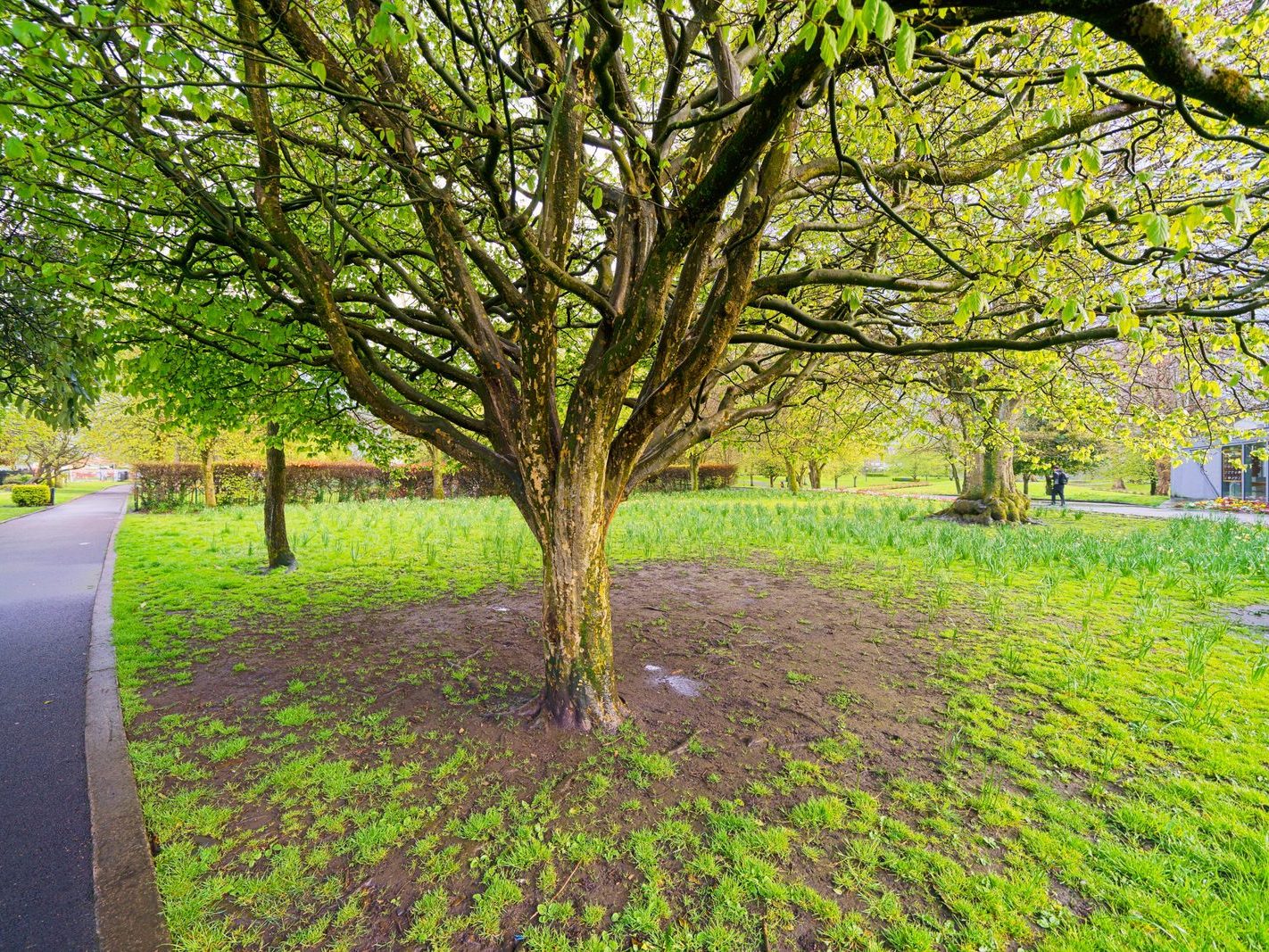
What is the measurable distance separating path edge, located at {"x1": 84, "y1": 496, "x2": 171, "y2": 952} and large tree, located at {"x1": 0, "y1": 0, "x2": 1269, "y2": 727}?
2262mm

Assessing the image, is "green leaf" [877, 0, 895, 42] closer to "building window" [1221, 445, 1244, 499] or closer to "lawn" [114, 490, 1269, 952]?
"lawn" [114, 490, 1269, 952]

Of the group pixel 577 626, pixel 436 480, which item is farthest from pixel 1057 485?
pixel 436 480

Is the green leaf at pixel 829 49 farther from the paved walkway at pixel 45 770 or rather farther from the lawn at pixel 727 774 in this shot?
the paved walkway at pixel 45 770

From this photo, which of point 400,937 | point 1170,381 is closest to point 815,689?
point 400,937

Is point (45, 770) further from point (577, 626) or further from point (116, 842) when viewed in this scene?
point (577, 626)

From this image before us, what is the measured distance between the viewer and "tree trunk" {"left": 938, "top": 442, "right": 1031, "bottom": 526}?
1380cm

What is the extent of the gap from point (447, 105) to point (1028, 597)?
910 cm

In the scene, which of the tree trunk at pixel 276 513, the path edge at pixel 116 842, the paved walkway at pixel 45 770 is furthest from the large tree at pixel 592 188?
the tree trunk at pixel 276 513

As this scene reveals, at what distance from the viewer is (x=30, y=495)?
23.7 m

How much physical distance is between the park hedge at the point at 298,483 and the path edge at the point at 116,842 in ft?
46.5

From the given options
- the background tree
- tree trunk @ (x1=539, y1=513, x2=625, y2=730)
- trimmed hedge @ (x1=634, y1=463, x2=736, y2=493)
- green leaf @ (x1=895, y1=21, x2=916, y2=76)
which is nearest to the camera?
green leaf @ (x1=895, y1=21, x2=916, y2=76)

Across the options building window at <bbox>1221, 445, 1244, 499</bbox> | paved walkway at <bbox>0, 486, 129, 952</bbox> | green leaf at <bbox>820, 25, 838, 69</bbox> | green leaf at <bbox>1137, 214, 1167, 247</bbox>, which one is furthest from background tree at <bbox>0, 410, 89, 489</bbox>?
building window at <bbox>1221, 445, 1244, 499</bbox>

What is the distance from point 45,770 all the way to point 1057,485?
2754 centimetres

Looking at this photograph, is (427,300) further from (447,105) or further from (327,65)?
(447,105)
